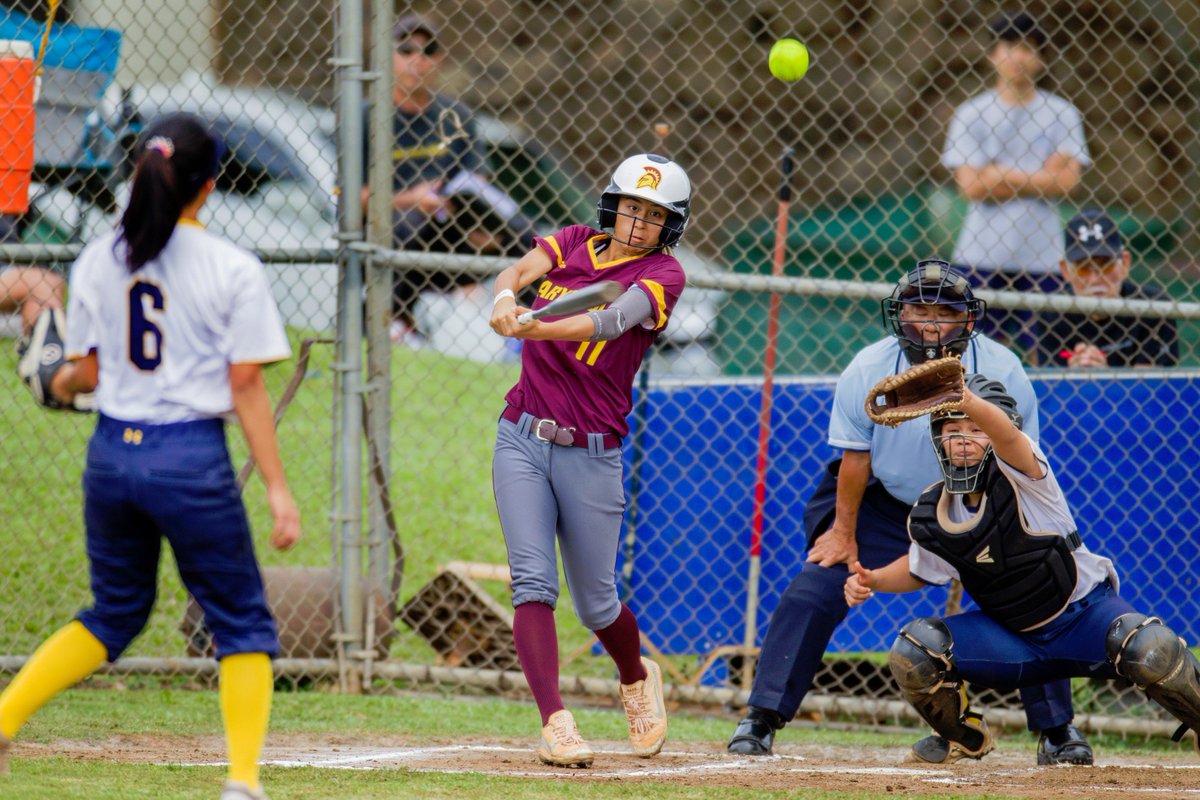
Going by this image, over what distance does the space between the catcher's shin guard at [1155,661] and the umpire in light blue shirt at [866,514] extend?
629 millimetres

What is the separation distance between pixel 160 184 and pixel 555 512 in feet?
5.33

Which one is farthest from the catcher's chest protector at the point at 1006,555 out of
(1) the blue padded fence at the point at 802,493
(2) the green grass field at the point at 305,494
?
(2) the green grass field at the point at 305,494

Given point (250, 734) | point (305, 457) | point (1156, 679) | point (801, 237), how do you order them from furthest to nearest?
point (801, 237), point (305, 457), point (1156, 679), point (250, 734)

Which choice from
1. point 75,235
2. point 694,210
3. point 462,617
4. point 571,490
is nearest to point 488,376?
point 694,210

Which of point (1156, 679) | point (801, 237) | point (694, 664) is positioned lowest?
point (694, 664)

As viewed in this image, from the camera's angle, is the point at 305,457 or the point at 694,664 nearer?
the point at 694,664

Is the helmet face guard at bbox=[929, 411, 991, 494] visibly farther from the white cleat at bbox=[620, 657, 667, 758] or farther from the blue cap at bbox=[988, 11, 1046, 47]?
the blue cap at bbox=[988, 11, 1046, 47]

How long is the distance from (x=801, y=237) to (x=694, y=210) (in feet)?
8.36

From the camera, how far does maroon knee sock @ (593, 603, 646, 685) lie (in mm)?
4535

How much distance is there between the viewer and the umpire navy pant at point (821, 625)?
478cm

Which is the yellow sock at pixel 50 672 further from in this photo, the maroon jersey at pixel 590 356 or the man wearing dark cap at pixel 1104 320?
the man wearing dark cap at pixel 1104 320

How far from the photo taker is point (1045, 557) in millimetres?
4262

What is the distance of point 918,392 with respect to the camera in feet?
13.4

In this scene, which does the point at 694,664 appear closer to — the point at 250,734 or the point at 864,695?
the point at 864,695
